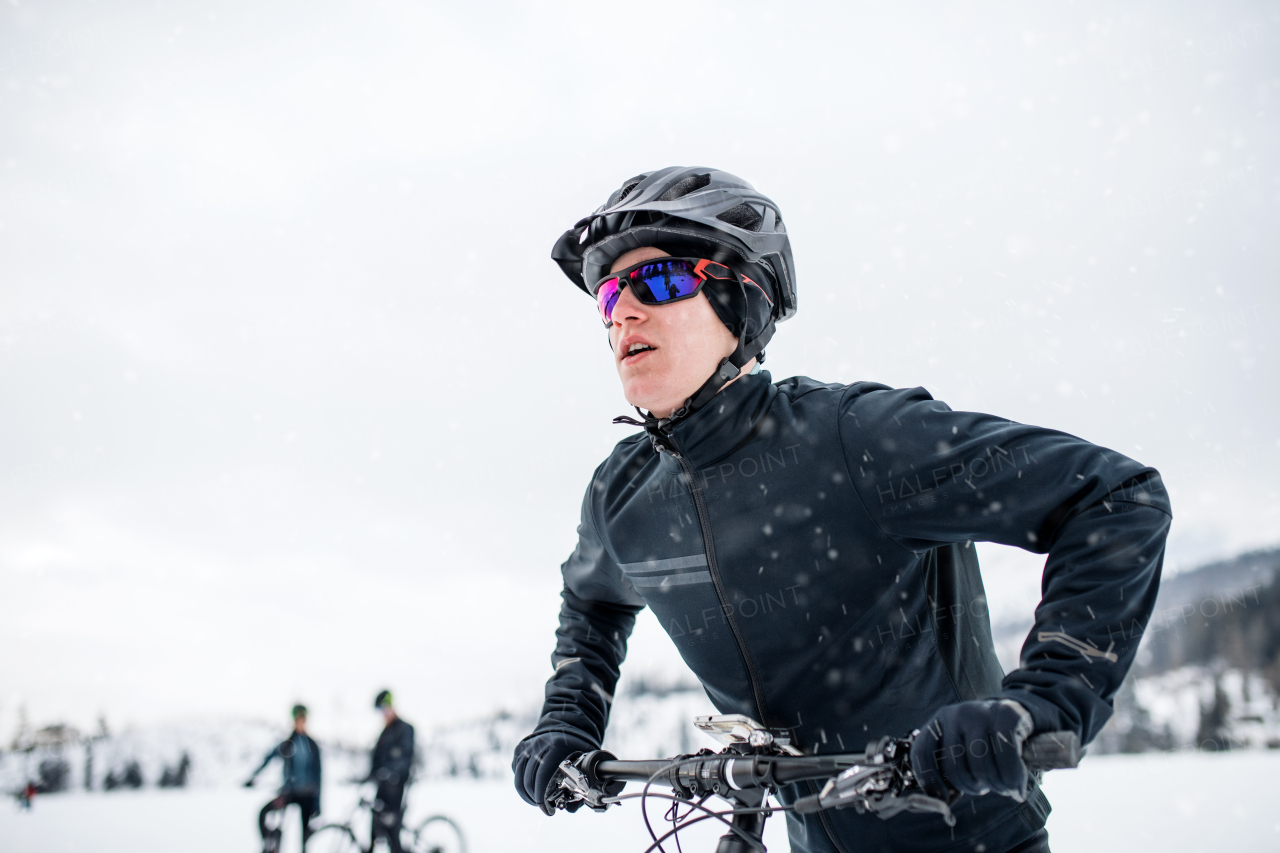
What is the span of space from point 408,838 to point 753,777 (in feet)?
30.4

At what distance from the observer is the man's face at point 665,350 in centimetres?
225

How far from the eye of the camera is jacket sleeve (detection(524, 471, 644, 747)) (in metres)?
2.44

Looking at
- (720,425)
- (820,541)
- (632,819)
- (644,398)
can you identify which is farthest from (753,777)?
(632,819)

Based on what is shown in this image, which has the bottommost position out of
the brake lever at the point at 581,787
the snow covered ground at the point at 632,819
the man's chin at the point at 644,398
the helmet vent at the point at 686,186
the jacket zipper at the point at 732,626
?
the snow covered ground at the point at 632,819

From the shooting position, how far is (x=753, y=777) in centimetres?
158

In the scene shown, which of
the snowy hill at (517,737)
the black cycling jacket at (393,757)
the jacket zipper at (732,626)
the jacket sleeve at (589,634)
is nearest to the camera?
the jacket zipper at (732,626)

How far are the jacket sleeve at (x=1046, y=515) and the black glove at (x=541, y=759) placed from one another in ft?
3.74

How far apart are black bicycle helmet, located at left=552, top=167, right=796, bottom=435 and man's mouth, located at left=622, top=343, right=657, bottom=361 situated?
19cm

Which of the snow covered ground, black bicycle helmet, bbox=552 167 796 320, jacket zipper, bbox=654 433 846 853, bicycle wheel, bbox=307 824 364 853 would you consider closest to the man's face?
black bicycle helmet, bbox=552 167 796 320

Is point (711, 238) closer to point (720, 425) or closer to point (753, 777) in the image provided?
point (720, 425)

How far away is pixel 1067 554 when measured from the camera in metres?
1.52

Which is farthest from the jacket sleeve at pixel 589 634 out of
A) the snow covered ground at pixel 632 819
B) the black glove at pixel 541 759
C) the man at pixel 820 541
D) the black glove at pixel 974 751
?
the snow covered ground at pixel 632 819

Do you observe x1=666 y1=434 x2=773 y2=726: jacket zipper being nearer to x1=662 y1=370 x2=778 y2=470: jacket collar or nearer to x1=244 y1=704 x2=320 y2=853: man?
x1=662 y1=370 x2=778 y2=470: jacket collar

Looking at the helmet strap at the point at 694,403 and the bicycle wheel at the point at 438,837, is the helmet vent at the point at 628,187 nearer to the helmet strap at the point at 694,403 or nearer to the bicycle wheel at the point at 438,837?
the helmet strap at the point at 694,403
